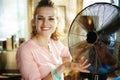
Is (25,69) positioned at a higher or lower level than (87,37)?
lower

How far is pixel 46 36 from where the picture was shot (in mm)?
1400

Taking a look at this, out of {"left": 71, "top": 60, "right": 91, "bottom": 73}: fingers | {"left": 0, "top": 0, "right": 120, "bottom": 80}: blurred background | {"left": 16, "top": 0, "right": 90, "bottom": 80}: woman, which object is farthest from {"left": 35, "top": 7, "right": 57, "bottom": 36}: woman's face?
{"left": 0, "top": 0, "right": 120, "bottom": 80}: blurred background

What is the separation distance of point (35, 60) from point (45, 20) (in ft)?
0.81

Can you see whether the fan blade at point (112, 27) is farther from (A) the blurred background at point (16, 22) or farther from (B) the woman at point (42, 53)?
(A) the blurred background at point (16, 22)

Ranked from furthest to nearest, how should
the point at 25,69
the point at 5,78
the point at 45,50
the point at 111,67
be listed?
1. the point at 5,78
2. the point at 45,50
3. the point at 25,69
4. the point at 111,67

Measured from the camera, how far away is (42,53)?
53.1 inches

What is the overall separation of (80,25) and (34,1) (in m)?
1.71

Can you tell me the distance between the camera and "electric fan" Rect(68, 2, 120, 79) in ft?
3.83

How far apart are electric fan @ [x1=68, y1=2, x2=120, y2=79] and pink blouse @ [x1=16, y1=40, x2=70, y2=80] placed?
0.17 m

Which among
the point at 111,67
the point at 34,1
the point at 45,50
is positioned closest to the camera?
the point at 111,67

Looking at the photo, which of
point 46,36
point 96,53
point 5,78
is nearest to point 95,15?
point 96,53

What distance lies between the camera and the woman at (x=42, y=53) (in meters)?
1.26

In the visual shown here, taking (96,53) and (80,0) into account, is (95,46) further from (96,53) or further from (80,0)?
(80,0)

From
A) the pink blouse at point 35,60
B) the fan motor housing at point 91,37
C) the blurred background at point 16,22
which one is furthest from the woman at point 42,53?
the blurred background at point 16,22
